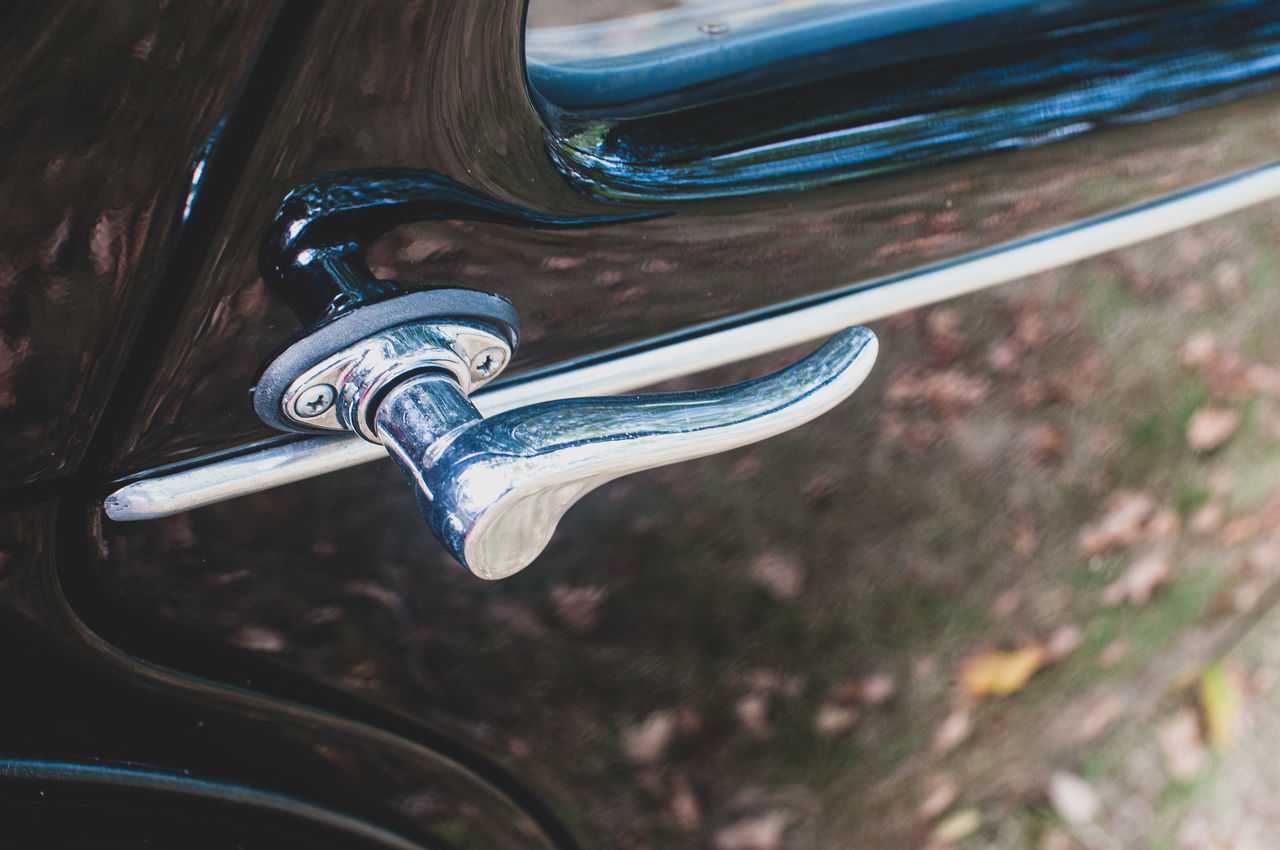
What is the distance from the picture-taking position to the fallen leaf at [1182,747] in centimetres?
245

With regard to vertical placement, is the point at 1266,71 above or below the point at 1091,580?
above

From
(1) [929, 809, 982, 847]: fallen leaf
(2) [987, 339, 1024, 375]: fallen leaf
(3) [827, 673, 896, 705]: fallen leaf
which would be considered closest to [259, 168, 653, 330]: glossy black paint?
(2) [987, 339, 1024, 375]: fallen leaf

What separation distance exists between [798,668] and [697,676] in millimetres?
165

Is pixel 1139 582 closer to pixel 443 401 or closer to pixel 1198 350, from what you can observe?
pixel 1198 350

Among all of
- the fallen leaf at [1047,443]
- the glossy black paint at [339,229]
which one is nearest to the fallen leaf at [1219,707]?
the fallen leaf at [1047,443]

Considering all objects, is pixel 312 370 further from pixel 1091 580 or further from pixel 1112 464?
pixel 1091 580

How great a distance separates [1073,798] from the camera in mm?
2348

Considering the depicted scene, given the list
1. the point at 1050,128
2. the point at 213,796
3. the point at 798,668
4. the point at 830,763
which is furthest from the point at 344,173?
the point at 830,763

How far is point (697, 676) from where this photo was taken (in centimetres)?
125

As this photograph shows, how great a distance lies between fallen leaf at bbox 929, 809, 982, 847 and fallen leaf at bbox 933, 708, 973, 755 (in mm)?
289

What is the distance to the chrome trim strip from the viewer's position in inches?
31.2

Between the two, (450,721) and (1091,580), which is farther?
(1091,580)

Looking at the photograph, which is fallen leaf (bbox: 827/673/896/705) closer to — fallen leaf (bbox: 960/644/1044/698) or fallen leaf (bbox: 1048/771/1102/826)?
fallen leaf (bbox: 960/644/1044/698)

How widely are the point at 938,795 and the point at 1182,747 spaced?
1038mm
